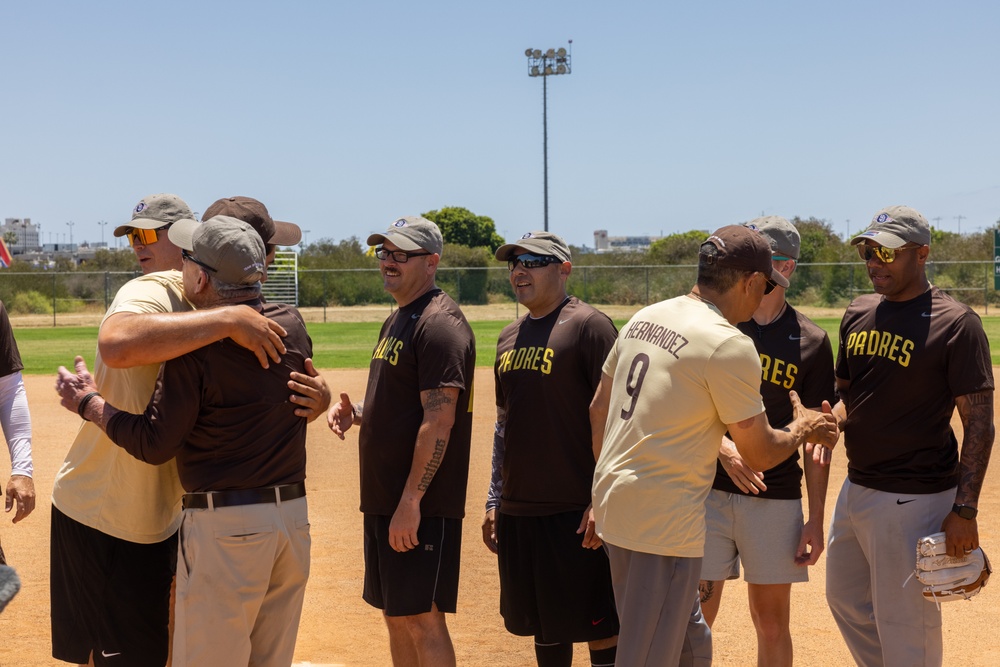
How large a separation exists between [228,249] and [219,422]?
60 cm

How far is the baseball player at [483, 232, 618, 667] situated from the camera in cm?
460

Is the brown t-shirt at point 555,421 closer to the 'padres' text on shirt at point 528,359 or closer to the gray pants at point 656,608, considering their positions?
the 'padres' text on shirt at point 528,359

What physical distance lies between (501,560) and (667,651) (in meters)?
1.44

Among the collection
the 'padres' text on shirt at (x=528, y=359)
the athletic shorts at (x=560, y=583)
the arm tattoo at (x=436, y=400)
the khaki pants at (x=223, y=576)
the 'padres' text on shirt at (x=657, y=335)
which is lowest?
the athletic shorts at (x=560, y=583)

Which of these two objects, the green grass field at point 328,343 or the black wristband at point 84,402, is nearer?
the black wristband at point 84,402

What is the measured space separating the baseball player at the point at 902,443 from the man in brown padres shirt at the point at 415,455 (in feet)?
5.82

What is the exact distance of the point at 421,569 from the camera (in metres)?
4.44

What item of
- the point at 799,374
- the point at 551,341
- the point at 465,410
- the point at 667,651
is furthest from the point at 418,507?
the point at 799,374

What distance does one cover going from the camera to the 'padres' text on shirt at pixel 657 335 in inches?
139

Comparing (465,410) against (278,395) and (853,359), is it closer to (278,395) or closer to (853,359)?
(278,395)

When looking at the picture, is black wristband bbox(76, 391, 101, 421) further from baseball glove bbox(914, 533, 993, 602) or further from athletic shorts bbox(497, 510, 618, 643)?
baseball glove bbox(914, 533, 993, 602)

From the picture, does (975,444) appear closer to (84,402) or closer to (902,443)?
(902,443)

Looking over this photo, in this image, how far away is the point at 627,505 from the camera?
356 cm

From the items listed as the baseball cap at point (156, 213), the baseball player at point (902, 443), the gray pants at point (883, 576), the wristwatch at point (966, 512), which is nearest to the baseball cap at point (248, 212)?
the baseball cap at point (156, 213)
